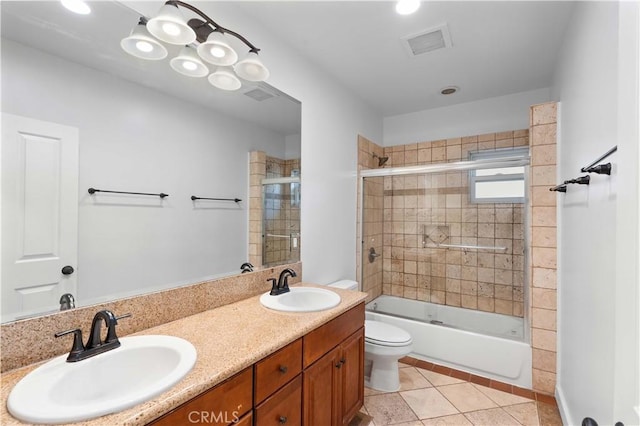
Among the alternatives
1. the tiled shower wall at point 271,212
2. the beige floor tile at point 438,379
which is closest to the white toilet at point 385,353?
the beige floor tile at point 438,379

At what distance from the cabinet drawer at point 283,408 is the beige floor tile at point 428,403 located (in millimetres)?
1107

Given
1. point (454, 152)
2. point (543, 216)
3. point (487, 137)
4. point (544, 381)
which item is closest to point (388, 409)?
point (544, 381)

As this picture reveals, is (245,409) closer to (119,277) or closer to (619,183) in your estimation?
(119,277)

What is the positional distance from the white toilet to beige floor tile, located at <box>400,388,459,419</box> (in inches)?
5.2

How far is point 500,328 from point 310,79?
9.61 ft

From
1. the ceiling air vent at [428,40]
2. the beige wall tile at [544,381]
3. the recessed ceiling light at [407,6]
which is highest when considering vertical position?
the ceiling air vent at [428,40]

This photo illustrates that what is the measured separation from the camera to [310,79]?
91.9 inches

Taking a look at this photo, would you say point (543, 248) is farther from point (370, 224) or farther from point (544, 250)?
point (370, 224)

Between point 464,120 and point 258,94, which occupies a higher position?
point 464,120

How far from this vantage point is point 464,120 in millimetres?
3207

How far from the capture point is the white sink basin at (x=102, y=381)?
688mm

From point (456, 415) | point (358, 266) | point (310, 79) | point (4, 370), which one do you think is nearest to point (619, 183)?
point (4, 370)

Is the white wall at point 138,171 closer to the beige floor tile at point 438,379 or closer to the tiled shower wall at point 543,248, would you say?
the beige floor tile at point 438,379
